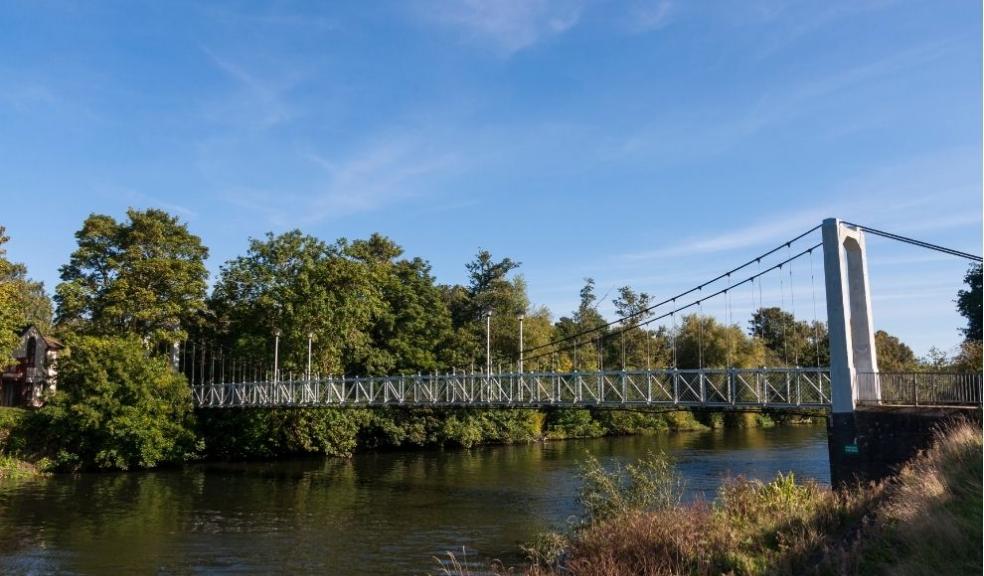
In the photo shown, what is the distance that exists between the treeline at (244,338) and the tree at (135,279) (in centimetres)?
8

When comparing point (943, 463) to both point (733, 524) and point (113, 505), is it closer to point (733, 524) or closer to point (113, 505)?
point (733, 524)

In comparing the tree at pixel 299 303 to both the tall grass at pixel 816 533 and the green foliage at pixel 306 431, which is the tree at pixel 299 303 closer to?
the green foliage at pixel 306 431

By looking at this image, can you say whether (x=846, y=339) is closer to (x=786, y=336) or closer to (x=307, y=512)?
(x=307, y=512)

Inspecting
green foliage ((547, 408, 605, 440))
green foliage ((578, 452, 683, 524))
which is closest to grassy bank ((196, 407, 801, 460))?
green foliage ((547, 408, 605, 440))

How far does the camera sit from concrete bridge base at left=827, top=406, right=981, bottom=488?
18.5 meters

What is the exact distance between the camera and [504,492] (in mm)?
29219

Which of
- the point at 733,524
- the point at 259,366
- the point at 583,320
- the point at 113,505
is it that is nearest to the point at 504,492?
the point at 113,505

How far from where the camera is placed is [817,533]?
10.4 m

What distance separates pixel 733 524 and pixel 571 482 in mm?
21061

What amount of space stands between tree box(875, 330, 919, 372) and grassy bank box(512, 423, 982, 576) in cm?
5510

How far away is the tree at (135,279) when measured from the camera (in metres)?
41.2

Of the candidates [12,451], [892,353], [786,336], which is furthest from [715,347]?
[12,451]

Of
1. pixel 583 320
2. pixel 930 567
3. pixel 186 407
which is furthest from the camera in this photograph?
pixel 583 320

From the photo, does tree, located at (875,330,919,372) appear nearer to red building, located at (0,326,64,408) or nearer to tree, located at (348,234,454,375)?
tree, located at (348,234,454,375)
